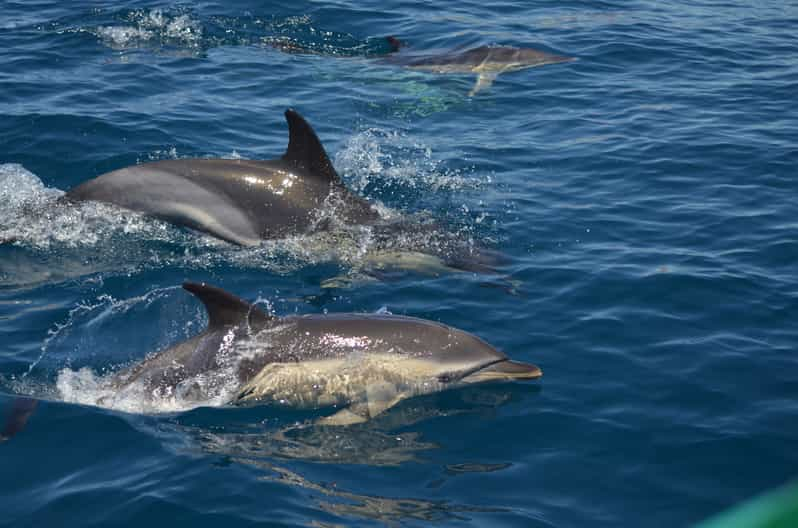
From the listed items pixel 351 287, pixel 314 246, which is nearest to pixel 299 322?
pixel 351 287

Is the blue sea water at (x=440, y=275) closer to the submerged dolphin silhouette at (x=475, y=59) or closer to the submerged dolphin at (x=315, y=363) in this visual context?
the submerged dolphin at (x=315, y=363)

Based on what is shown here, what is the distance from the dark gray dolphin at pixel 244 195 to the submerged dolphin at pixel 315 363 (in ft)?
10.5

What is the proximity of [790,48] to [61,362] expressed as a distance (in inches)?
604

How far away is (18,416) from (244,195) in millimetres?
Result: 4191

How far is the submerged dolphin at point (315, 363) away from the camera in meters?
7.45

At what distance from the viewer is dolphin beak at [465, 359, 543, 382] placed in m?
7.77

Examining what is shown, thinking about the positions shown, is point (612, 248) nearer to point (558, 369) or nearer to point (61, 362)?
point (558, 369)

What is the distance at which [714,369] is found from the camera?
8.27m

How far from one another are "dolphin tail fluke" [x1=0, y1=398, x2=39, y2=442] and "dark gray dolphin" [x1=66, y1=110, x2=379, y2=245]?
3719mm

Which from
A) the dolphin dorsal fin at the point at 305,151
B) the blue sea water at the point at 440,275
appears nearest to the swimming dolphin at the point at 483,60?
the blue sea water at the point at 440,275

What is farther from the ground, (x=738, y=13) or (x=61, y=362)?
(x=738, y=13)

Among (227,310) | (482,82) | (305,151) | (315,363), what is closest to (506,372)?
(315,363)

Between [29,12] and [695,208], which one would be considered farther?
[29,12]

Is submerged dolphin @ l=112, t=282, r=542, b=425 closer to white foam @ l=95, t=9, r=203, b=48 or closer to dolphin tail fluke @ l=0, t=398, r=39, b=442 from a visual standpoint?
dolphin tail fluke @ l=0, t=398, r=39, b=442
